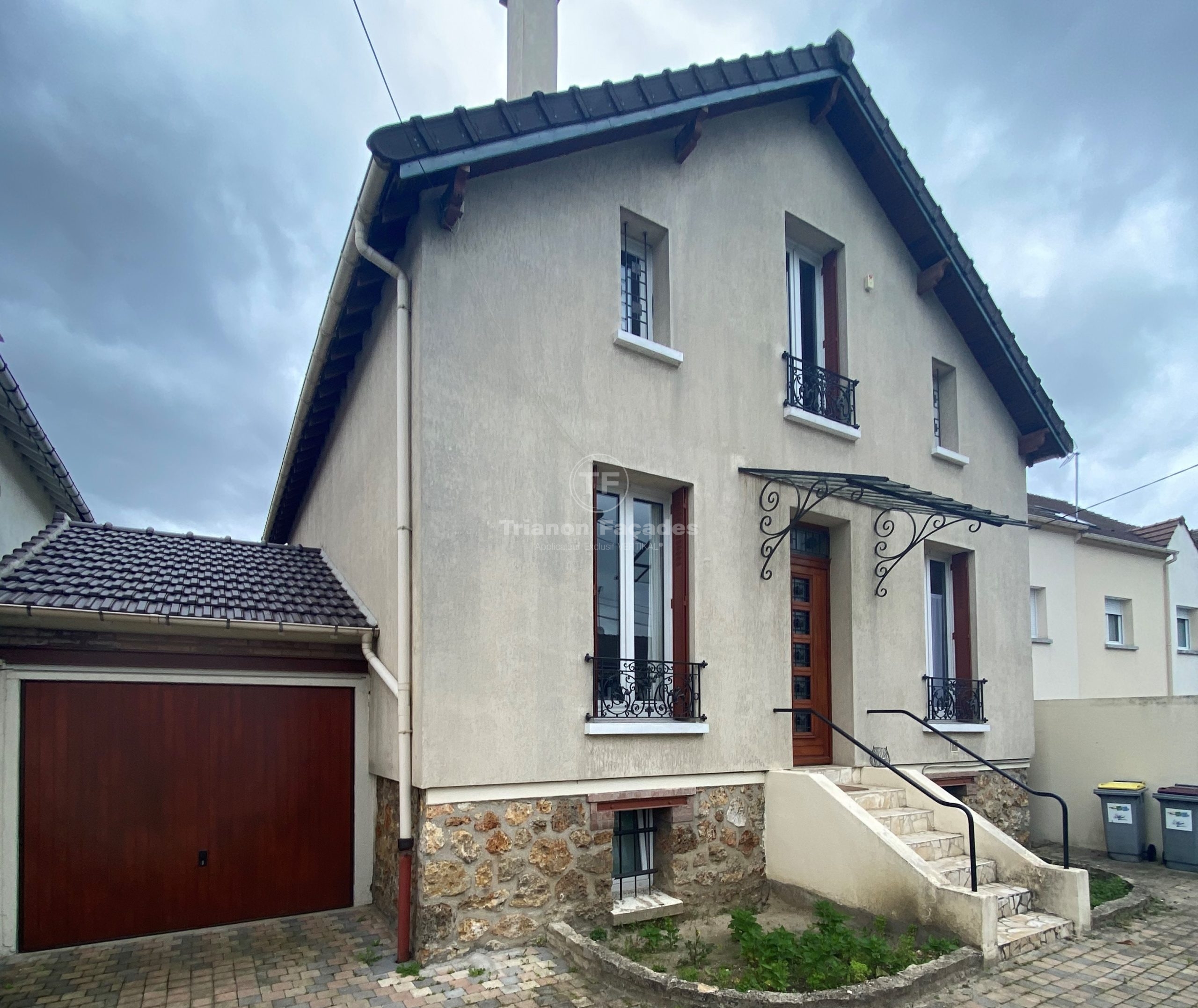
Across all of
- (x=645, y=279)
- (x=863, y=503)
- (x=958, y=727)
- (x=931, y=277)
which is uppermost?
(x=931, y=277)

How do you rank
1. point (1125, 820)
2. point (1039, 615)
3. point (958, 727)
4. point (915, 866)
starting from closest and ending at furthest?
point (915, 866) < point (958, 727) < point (1125, 820) < point (1039, 615)

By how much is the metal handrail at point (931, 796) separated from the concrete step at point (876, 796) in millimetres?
160

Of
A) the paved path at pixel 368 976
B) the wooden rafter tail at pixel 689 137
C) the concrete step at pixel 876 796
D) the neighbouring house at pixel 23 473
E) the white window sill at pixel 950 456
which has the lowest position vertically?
the paved path at pixel 368 976

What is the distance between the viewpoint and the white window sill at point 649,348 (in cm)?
702

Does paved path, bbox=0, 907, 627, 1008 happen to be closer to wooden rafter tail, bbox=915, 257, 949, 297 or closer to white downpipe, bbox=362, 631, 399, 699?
white downpipe, bbox=362, 631, 399, 699

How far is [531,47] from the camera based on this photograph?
9.05m

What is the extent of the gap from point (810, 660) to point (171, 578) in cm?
623

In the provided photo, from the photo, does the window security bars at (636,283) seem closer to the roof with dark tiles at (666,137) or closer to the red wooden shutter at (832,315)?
the roof with dark tiles at (666,137)

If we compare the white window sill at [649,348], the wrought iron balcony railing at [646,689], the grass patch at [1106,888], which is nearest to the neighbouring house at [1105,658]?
the grass patch at [1106,888]

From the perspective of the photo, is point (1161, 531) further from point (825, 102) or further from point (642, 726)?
point (642, 726)

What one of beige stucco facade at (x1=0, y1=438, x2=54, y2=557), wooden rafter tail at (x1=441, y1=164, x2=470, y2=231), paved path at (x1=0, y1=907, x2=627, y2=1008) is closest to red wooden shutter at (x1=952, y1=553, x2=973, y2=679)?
paved path at (x1=0, y1=907, x2=627, y2=1008)

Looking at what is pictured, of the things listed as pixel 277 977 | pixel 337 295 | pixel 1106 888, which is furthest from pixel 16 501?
pixel 1106 888

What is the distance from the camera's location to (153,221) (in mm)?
27859

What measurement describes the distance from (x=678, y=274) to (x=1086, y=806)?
868 centimetres
